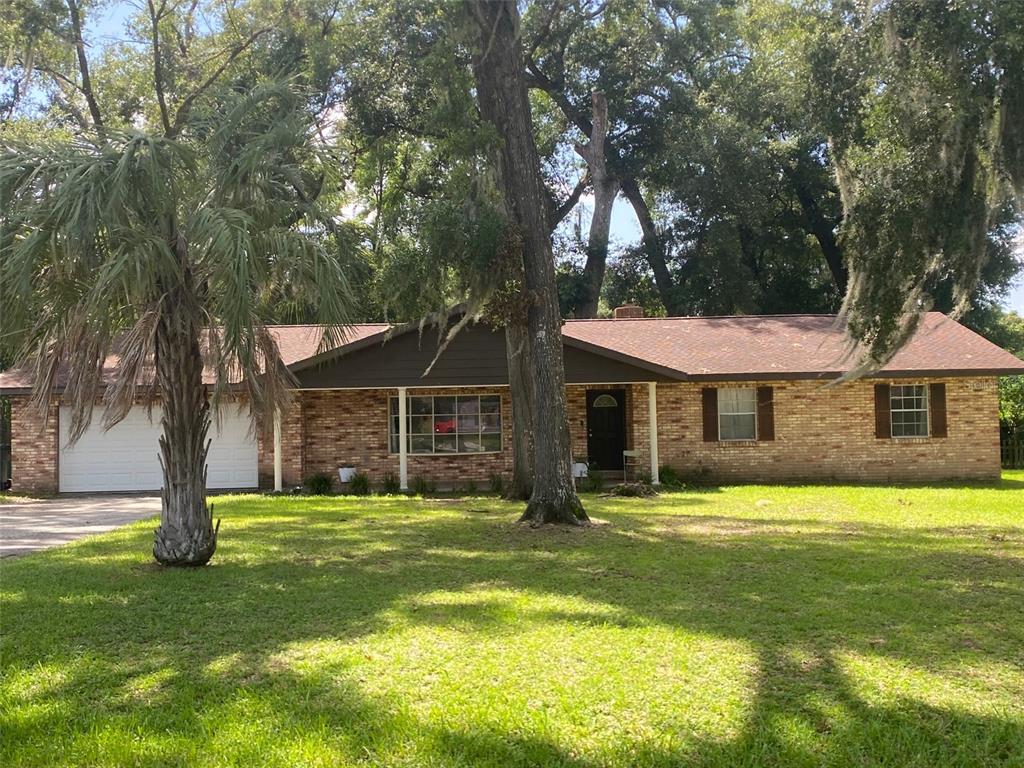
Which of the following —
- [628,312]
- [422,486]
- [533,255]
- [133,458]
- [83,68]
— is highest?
[83,68]

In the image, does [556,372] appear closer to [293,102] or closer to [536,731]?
A: [293,102]

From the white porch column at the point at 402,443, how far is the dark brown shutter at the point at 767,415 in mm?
7591

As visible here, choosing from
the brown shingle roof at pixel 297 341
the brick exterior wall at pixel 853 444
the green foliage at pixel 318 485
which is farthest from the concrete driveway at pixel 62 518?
the brick exterior wall at pixel 853 444

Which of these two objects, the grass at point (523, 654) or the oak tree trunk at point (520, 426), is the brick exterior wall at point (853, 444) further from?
the grass at point (523, 654)

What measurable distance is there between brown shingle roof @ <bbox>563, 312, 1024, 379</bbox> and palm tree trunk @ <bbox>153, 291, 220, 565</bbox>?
1001 centimetres

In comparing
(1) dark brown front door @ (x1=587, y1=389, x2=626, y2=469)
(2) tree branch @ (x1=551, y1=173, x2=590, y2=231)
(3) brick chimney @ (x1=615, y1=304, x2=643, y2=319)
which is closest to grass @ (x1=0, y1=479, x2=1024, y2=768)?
(1) dark brown front door @ (x1=587, y1=389, x2=626, y2=469)

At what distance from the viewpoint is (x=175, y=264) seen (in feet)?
25.6

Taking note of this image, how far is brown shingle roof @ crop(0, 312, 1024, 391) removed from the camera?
18.5 metres

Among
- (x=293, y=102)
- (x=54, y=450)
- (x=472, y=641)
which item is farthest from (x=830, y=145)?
(x=54, y=450)

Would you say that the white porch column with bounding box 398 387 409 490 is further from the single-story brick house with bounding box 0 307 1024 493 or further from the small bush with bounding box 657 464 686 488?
the small bush with bounding box 657 464 686 488

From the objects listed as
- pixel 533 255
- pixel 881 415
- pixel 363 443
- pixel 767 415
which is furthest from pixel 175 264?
pixel 881 415

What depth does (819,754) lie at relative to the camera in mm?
3998

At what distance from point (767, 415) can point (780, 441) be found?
621mm

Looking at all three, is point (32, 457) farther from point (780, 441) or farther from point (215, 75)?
point (780, 441)
